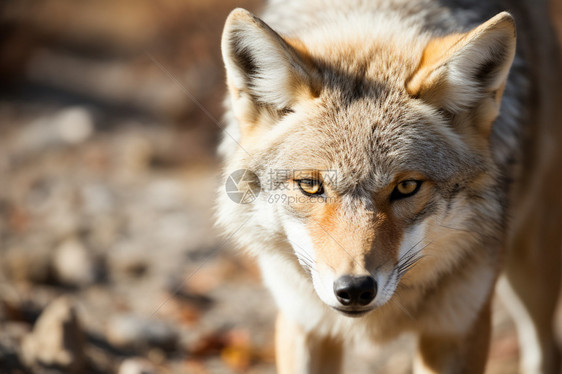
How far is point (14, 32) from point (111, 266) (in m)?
5.16

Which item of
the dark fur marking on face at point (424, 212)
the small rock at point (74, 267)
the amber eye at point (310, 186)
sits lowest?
the small rock at point (74, 267)

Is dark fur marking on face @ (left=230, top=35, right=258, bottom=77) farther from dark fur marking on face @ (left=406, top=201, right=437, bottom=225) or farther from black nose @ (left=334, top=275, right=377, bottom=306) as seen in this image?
black nose @ (left=334, top=275, right=377, bottom=306)

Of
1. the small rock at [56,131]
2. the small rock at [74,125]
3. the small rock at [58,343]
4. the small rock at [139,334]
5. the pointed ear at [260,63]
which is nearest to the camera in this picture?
the pointed ear at [260,63]

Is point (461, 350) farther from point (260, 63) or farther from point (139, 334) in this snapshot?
point (139, 334)

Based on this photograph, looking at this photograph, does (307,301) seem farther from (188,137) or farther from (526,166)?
(188,137)

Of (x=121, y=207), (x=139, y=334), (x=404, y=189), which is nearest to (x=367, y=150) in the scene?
(x=404, y=189)

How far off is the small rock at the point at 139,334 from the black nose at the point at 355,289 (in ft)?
8.75

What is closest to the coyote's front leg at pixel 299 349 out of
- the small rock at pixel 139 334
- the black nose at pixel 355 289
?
the black nose at pixel 355 289

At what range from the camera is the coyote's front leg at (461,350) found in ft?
11.7

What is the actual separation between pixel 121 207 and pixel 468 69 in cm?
503

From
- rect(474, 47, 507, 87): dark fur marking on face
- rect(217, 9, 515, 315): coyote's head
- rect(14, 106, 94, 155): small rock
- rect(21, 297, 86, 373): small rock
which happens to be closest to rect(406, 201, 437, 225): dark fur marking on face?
rect(217, 9, 515, 315): coyote's head

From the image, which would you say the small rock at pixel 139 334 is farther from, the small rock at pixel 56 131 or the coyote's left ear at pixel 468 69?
the small rock at pixel 56 131

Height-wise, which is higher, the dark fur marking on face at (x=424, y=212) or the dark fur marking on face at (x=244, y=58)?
the dark fur marking on face at (x=244, y=58)

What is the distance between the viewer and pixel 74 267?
5.89 m
